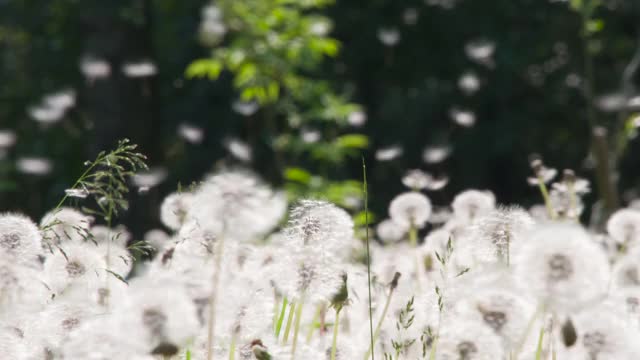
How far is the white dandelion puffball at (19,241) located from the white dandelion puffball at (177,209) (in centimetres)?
56

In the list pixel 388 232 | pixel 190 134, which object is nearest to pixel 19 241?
pixel 388 232

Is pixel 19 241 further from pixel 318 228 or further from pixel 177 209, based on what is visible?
pixel 177 209

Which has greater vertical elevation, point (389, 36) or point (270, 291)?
point (389, 36)

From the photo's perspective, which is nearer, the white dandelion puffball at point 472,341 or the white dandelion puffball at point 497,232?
the white dandelion puffball at point 472,341

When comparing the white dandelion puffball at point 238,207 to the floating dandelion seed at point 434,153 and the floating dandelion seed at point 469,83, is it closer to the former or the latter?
the floating dandelion seed at point 434,153

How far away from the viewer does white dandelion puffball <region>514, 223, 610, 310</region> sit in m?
1.44

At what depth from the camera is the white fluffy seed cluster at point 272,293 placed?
1.47 meters

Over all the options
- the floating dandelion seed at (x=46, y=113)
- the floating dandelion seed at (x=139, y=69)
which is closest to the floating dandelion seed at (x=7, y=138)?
the floating dandelion seed at (x=46, y=113)

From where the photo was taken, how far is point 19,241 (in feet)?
6.10

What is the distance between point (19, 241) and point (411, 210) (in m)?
1.64

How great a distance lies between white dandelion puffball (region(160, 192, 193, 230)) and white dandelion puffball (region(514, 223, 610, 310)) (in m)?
1.16

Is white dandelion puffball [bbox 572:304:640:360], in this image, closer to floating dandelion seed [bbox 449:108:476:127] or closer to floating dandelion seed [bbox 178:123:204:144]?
floating dandelion seed [bbox 449:108:476:127]

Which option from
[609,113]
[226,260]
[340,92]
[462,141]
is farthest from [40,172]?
[226,260]

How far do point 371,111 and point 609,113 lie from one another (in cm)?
428
